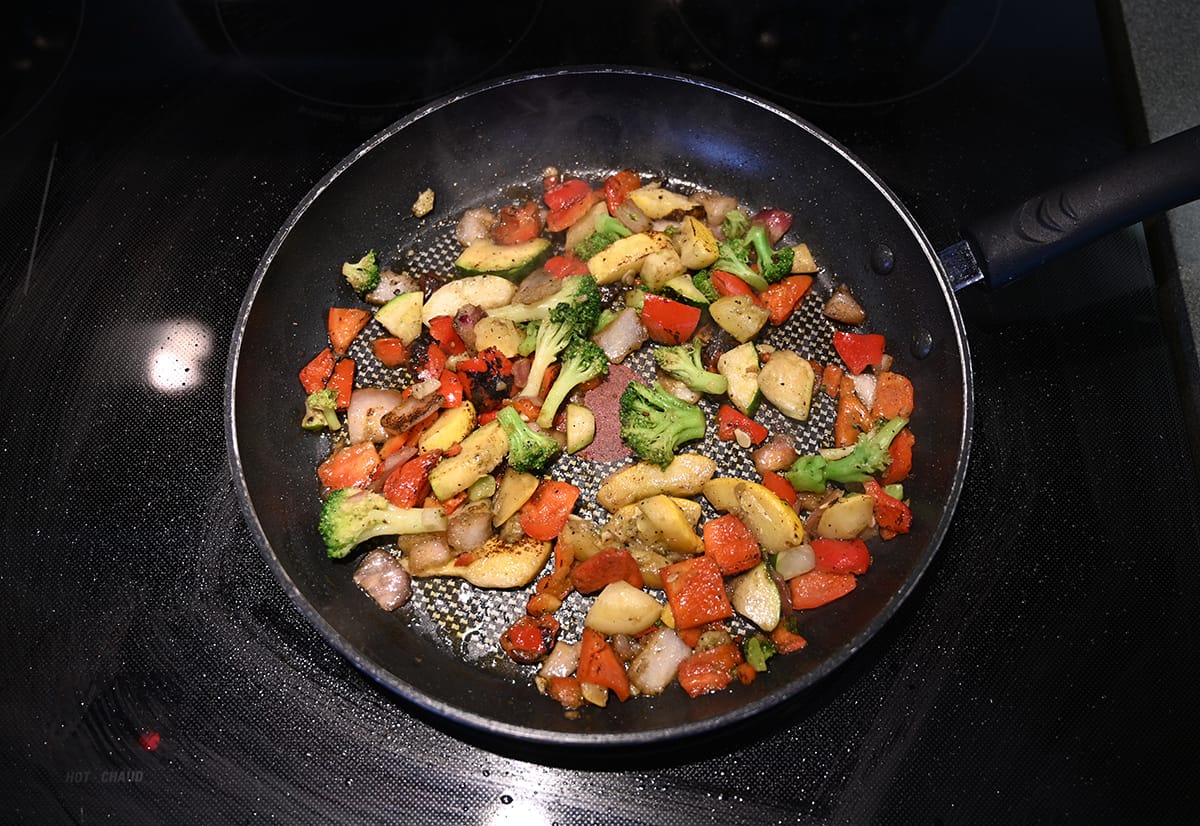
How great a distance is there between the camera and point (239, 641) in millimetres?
1689

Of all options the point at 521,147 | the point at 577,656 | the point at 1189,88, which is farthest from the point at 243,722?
the point at 1189,88

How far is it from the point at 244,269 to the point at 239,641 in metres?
0.84

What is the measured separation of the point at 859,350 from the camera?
1922 millimetres

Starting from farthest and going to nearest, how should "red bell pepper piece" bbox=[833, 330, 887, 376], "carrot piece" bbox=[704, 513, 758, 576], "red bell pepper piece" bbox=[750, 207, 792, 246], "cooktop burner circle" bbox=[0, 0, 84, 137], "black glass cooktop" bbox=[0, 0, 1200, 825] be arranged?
A: "cooktop burner circle" bbox=[0, 0, 84, 137] < "red bell pepper piece" bbox=[750, 207, 792, 246] < "red bell pepper piece" bbox=[833, 330, 887, 376] < "carrot piece" bbox=[704, 513, 758, 576] < "black glass cooktop" bbox=[0, 0, 1200, 825]

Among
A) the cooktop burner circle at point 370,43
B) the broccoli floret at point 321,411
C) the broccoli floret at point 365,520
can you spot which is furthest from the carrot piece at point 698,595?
the cooktop burner circle at point 370,43

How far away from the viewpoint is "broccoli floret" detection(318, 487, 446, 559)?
1.70 m

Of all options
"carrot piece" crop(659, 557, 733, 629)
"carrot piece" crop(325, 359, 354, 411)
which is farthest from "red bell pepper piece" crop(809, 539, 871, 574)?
"carrot piece" crop(325, 359, 354, 411)

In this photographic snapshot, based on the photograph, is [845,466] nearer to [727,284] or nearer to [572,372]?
[727,284]

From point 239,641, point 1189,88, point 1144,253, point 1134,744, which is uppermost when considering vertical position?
point 1189,88

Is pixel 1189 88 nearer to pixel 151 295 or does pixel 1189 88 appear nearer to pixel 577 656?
pixel 577 656

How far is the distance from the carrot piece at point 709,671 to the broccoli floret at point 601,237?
89 cm

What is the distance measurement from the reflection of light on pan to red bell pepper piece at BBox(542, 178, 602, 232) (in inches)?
32.3

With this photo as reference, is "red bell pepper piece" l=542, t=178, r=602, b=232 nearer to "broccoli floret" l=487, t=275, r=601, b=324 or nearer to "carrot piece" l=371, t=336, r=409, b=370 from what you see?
"broccoli floret" l=487, t=275, r=601, b=324

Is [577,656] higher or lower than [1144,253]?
lower
